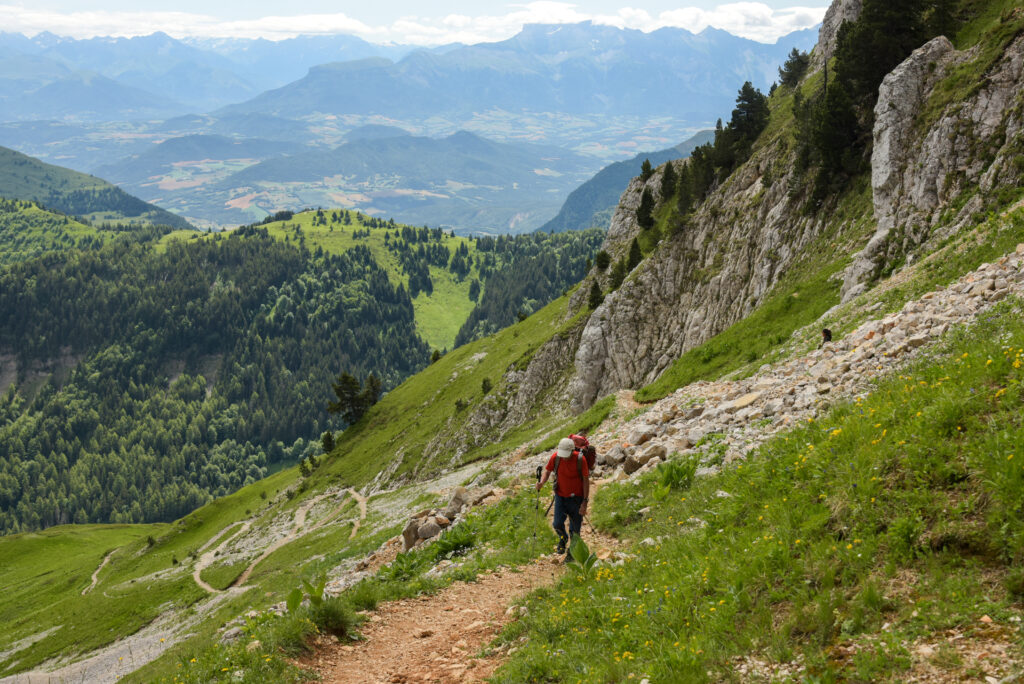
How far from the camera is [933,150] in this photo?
33562 millimetres

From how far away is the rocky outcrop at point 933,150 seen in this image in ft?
95.5

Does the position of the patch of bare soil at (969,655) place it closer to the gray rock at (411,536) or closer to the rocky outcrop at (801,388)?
the rocky outcrop at (801,388)

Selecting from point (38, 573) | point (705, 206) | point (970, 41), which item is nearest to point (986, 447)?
point (970, 41)

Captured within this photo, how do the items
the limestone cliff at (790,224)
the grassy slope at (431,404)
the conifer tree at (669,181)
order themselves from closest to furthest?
the limestone cliff at (790,224)
the conifer tree at (669,181)
the grassy slope at (431,404)

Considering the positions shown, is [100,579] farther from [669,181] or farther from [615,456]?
[669,181]

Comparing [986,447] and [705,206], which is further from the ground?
[705,206]

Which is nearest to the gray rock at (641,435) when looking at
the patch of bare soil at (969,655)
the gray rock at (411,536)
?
the gray rock at (411,536)

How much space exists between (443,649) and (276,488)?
439ft

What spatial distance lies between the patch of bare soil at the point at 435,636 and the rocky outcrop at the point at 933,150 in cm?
2590

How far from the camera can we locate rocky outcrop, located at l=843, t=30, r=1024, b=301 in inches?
1146

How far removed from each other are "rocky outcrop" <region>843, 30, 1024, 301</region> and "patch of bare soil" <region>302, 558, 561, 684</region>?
2590 centimetres

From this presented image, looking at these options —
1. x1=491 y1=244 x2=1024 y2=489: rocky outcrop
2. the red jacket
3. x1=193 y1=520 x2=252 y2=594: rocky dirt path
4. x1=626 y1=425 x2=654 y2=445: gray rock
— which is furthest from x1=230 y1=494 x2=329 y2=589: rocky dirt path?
the red jacket

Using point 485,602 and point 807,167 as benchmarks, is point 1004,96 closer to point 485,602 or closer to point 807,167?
point 807,167

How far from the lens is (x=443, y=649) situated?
40.7 feet
